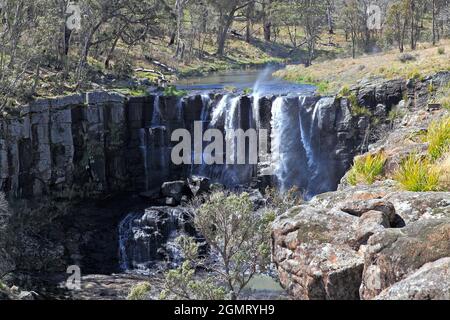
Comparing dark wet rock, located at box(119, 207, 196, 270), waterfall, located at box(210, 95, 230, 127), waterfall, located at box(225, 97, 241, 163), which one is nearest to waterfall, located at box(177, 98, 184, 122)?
waterfall, located at box(210, 95, 230, 127)

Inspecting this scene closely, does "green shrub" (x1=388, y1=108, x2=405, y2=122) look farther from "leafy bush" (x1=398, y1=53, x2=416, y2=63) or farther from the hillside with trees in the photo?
the hillside with trees

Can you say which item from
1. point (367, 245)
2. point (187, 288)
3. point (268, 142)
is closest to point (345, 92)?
point (268, 142)

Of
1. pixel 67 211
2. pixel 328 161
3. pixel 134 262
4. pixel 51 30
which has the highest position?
pixel 51 30

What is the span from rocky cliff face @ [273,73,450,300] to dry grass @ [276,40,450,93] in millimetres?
21084

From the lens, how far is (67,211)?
25719 millimetres

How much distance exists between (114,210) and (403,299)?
71.6 ft

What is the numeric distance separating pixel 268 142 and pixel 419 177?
1999 centimetres

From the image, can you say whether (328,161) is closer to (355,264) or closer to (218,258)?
(218,258)

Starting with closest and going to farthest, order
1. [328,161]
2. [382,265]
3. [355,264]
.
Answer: [382,265], [355,264], [328,161]

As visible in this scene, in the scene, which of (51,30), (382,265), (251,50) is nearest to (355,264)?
(382,265)

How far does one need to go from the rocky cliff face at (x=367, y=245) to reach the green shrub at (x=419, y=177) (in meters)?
0.19

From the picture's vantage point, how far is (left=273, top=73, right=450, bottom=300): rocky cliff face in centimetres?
610

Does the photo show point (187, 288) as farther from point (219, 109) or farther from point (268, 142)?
point (219, 109)
